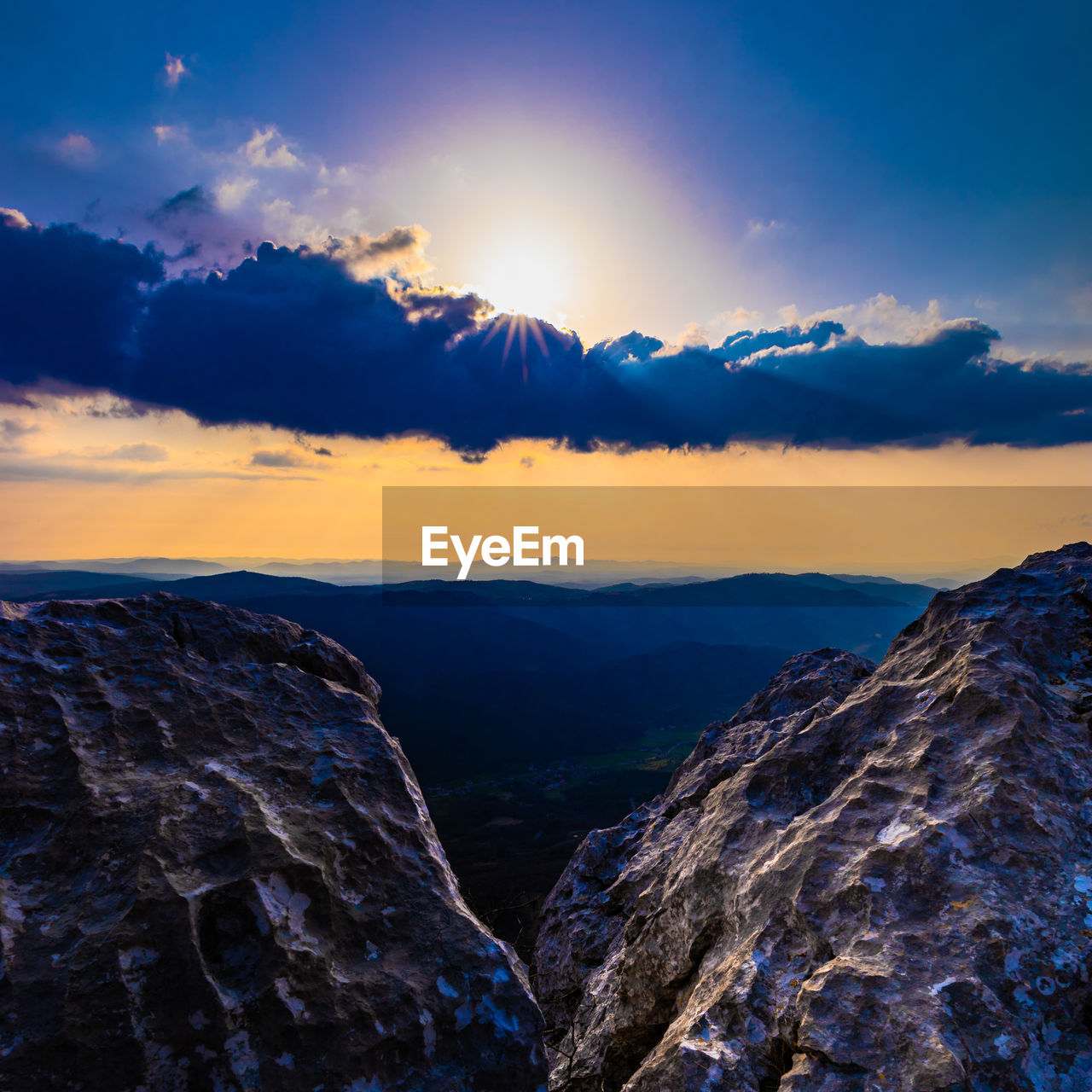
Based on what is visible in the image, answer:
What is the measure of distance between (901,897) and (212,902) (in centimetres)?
747

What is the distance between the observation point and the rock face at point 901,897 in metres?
5.33

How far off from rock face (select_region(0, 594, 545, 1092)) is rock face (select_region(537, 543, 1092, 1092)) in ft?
9.00

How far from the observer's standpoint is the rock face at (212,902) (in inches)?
223

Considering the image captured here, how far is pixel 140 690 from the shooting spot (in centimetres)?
860

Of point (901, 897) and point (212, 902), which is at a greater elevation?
point (901, 897)

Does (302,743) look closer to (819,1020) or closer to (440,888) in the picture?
(440,888)

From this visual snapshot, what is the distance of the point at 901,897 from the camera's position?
6461 millimetres

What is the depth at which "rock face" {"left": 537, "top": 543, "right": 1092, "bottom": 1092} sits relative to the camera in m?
5.33

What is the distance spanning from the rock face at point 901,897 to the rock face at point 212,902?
274cm

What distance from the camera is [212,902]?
6.52 metres

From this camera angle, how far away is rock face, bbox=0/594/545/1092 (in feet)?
18.6

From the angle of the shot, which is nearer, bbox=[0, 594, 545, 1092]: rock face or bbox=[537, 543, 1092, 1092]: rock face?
bbox=[537, 543, 1092, 1092]: rock face

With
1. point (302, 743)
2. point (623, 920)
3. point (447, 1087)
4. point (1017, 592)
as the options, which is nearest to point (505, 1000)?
point (447, 1087)

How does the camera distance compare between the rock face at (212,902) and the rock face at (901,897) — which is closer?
the rock face at (901,897)
